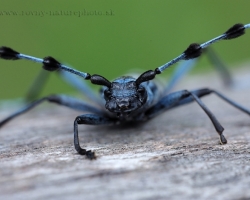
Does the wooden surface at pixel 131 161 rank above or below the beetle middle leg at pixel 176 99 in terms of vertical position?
below

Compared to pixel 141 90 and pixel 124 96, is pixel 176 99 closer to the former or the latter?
→ pixel 141 90

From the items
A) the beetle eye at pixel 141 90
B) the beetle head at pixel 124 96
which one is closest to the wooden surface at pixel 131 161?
the beetle head at pixel 124 96

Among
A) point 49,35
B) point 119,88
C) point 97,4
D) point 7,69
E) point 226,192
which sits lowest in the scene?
point 226,192

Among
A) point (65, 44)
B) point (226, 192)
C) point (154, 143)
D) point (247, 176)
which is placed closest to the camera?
point (226, 192)

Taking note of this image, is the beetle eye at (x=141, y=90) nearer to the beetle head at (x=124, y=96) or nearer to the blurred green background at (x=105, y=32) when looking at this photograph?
the beetle head at (x=124, y=96)

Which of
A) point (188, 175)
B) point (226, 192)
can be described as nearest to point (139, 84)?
point (188, 175)

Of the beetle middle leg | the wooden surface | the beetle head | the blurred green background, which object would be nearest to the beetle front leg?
the wooden surface

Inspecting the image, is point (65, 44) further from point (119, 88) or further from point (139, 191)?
point (139, 191)

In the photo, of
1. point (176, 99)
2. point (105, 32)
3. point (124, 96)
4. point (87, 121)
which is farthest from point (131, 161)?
point (105, 32)
